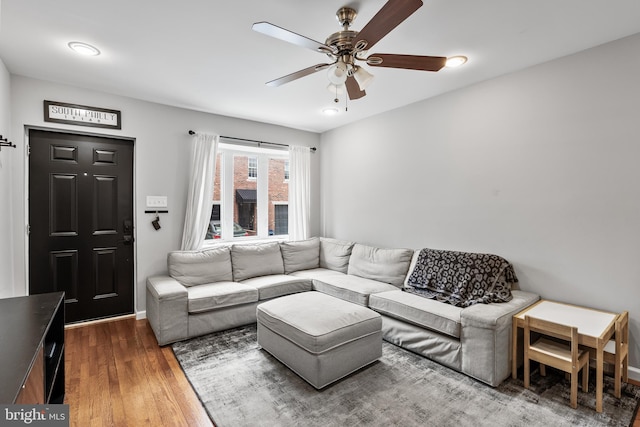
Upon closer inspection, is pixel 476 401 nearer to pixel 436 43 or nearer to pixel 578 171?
pixel 578 171

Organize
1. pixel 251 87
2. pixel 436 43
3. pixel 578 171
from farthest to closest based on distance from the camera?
1. pixel 251 87
2. pixel 578 171
3. pixel 436 43

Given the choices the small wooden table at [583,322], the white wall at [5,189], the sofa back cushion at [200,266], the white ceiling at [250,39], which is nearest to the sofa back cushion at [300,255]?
the sofa back cushion at [200,266]

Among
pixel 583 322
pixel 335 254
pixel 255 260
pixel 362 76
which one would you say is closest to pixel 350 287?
pixel 335 254

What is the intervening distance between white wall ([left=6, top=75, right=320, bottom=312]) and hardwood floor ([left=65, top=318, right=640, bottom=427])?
0.64 meters

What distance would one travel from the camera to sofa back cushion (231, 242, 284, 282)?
3838 mm

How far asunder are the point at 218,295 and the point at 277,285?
0.71m

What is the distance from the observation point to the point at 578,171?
8.27 feet

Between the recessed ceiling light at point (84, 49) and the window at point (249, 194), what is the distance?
6.04 ft

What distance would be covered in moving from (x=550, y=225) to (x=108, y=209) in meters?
4.47

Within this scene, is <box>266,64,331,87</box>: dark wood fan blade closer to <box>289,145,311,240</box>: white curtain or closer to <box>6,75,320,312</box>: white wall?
<box>6,75,320,312</box>: white wall

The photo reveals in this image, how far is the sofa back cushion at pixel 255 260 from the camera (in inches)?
151

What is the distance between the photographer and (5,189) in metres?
2.81

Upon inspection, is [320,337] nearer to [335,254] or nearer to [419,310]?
[419,310]

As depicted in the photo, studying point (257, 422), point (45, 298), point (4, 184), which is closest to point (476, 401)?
point (257, 422)
